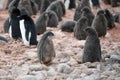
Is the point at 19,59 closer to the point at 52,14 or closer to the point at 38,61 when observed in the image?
the point at 38,61

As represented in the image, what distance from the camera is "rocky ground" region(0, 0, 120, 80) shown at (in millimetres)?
7531

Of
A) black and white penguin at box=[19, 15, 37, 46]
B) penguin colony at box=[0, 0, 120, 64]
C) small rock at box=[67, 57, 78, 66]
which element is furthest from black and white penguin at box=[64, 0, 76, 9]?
small rock at box=[67, 57, 78, 66]

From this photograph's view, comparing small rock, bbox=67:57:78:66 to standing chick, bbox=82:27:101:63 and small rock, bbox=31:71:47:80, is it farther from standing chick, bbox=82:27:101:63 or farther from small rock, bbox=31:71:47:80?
small rock, bbox=31:71:47:80

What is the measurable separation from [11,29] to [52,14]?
1.87 meters

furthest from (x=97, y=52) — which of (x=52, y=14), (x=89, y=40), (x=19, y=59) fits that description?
(x=52, y=14)

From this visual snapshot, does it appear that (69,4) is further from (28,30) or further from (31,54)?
(31,54)

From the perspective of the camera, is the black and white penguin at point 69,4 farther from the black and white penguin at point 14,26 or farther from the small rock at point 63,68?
the small rock at point 63,68

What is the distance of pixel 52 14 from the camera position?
39.5 feet

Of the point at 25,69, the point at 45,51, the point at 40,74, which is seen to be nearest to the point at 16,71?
the point at 25,69

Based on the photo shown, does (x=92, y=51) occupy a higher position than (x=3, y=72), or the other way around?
(x=92, y=51)

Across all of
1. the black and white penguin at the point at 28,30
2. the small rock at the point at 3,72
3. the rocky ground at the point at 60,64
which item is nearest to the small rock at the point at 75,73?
the rocky ground at the point at 60,64

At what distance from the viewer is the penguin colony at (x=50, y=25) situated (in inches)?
328

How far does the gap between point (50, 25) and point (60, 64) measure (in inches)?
164

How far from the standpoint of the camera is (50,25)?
39.9 ft
